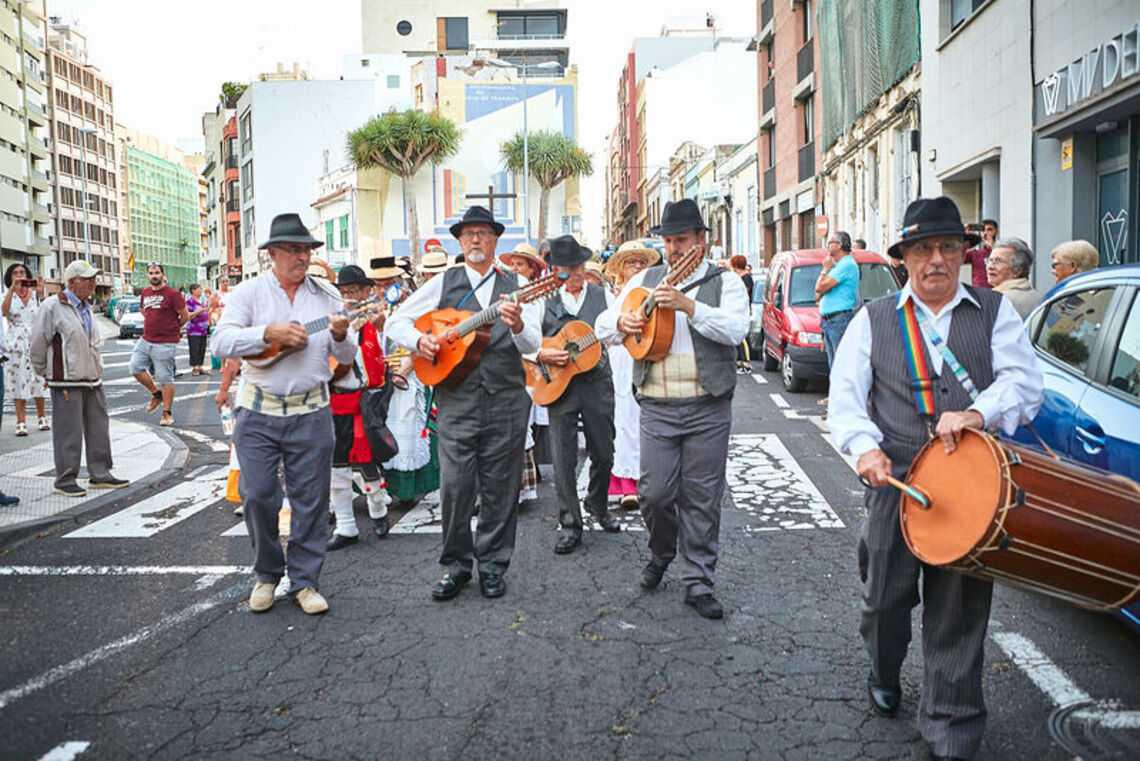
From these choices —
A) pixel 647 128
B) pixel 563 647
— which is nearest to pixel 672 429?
pixel 563 647

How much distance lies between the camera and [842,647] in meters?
4.49

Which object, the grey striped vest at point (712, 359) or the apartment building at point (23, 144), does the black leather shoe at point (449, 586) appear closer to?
the grey striped vest at point (712, 359)

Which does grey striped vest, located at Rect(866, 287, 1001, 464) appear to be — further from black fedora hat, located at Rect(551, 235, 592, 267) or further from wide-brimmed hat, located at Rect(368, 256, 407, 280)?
wide-brimmed hat, located at Rect(368, 256, 407, 280)

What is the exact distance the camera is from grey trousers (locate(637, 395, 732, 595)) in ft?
16.9

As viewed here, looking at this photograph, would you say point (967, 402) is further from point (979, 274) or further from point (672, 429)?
point (979, 274)

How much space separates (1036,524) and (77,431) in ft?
25.4

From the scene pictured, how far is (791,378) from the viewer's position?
14023mm

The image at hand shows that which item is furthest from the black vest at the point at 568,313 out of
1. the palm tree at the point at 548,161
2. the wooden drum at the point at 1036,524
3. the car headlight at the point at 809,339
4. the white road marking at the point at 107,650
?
the palm tree at the point at 548,161

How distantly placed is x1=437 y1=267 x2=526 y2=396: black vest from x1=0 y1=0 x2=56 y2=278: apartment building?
68769 millimetres

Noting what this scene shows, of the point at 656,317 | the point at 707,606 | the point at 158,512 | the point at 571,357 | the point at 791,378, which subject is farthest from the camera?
the point at 791,378

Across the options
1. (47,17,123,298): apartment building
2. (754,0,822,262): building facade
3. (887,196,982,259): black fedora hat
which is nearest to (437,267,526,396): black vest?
(887,196,982,259): black fedora hat

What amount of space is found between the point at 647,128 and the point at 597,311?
63797 millimetres

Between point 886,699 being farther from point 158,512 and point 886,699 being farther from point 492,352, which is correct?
→ point 158,512

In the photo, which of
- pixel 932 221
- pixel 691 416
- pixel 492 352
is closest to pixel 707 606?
pixel 691 416
